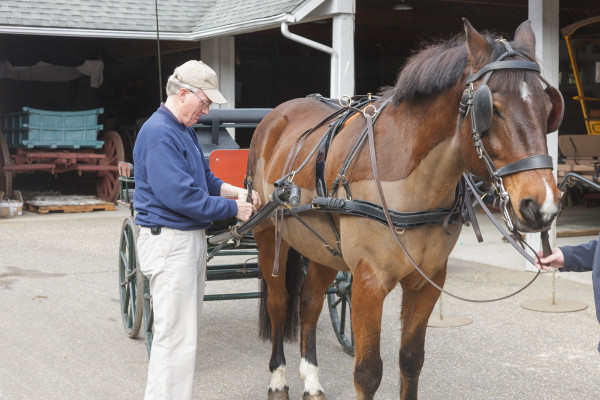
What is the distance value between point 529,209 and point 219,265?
356cm

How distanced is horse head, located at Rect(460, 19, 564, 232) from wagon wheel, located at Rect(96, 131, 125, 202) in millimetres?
12267

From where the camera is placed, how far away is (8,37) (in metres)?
19.1

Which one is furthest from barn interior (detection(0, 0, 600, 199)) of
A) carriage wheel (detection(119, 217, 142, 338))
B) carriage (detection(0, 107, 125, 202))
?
carriage wheel (detection(119, 217, 142, 338))

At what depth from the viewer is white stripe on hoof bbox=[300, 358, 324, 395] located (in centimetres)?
463

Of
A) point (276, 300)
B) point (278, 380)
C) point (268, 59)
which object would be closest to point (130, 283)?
point (276, 300)

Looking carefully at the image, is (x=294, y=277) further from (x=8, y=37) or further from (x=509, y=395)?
(x=8, y=37)

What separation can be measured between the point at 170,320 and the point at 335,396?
1544 millimetres

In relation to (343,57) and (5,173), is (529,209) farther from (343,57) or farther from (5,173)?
(5,173)

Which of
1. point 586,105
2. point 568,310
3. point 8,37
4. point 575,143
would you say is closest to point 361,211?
point 568,310

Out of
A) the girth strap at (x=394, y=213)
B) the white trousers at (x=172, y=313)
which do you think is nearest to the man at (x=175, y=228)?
the white trousers at (x=172, y=313)

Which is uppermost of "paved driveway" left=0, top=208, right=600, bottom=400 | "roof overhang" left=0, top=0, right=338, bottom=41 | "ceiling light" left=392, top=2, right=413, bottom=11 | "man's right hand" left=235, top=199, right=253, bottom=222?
"ceiling light" left=392, top=2, right=413, bottom=11

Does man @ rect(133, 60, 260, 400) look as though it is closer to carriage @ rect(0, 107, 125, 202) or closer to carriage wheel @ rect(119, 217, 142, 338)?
carriage wheel @ rect(119, 217, 142, 338)

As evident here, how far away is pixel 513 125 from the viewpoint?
2.88 metres

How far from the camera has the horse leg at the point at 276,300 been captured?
483cm
